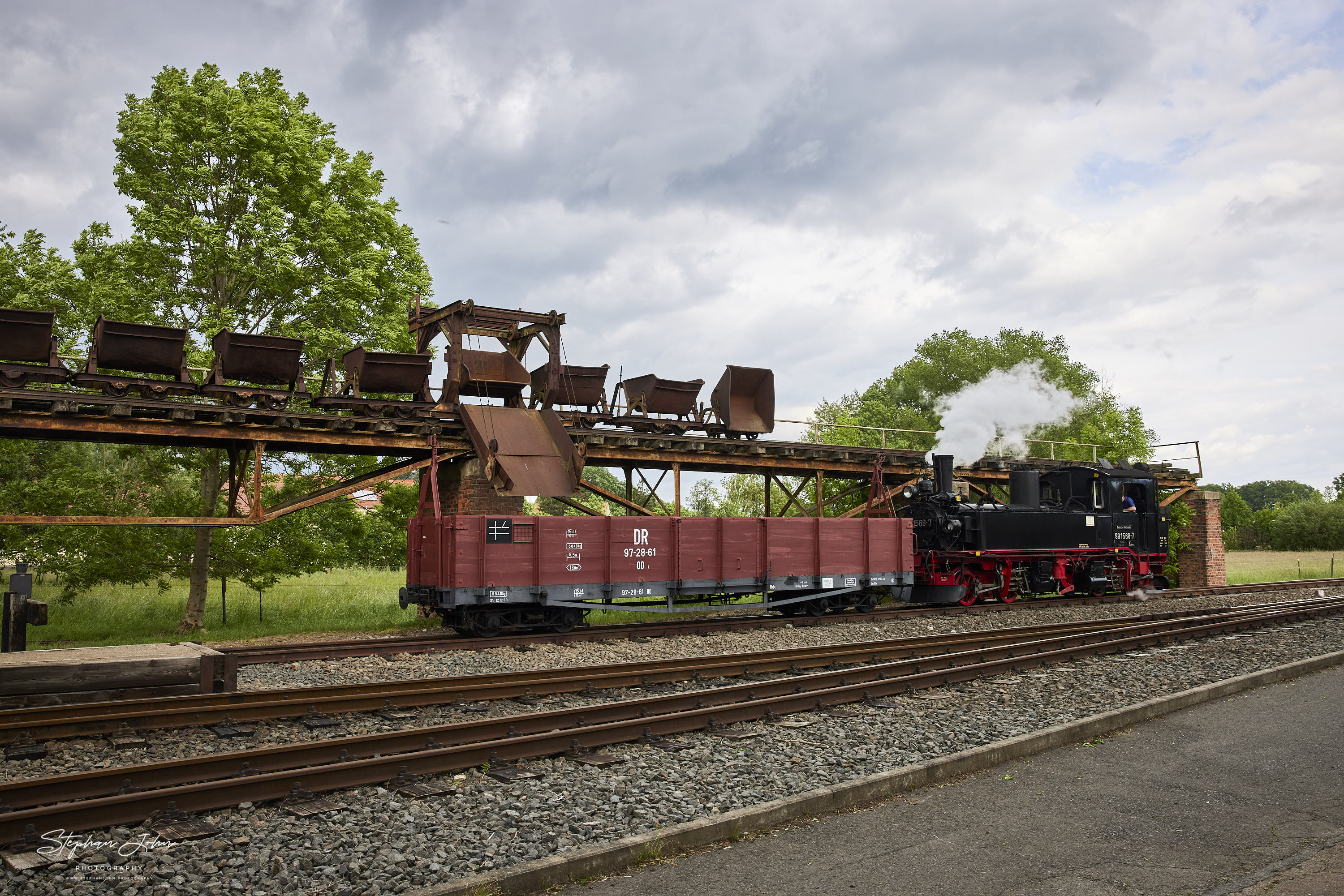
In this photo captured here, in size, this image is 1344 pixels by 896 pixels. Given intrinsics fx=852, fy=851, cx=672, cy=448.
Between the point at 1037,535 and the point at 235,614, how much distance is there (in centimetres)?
2044

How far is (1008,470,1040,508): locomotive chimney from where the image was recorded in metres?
22.7

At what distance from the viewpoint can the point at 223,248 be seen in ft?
58.8

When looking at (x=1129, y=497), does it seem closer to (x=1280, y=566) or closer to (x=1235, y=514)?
(x=1280, y=566)

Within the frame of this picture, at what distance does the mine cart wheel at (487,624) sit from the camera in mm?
15211

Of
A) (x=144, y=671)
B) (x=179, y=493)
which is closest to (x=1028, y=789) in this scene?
(x=144, y=671)

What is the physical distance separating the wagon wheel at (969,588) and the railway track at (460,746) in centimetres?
931

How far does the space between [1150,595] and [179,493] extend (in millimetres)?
25434

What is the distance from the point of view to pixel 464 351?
1844 cm

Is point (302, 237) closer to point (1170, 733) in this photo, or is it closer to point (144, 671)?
point (144, 671)

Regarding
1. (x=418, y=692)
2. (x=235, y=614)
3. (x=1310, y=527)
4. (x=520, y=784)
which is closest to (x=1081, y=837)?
(x=520, y=784)

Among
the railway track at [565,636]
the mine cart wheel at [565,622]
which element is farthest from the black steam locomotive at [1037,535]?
the mine cart wheel at [565,622]

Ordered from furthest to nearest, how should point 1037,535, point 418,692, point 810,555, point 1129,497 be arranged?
point 1129,497 → point 1037,535 → point 810,555 → point 418,692

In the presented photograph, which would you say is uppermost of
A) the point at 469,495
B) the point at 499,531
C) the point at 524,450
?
Result: the point at 524,450

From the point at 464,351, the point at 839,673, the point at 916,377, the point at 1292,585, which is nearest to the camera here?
the point at 839,673
